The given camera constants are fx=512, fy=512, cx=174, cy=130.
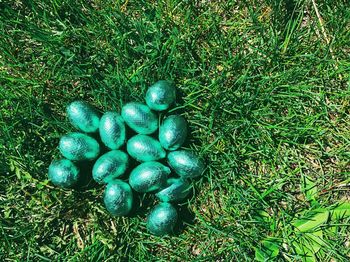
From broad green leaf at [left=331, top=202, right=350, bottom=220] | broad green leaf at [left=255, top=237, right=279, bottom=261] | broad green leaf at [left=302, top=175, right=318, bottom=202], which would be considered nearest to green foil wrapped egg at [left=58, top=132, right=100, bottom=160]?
broad green leaf at [left=255, top=237, right=279, bottom=261]

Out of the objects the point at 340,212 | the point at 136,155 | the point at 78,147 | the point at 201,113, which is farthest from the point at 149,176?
the point at 340,212

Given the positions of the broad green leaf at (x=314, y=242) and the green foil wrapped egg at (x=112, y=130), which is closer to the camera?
the green foil wrapped egg at (x=112, y=130)

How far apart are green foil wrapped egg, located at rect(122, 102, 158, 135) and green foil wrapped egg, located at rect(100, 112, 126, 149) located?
0.05 metres

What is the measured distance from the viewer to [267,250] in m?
2.97

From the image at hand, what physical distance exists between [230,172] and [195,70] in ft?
2.11

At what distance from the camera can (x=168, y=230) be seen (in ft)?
9.31

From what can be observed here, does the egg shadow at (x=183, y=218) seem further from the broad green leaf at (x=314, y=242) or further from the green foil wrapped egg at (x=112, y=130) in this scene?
the broad green leaf at (x=314, y=242)

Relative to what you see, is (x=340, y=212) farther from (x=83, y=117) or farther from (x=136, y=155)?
(x=83, y=117)

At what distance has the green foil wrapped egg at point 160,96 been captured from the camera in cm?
281

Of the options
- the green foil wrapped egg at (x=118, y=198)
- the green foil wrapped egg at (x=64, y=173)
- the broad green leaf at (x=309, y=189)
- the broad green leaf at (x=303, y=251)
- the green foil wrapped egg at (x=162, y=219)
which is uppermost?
the green foil wrapped egg at (x=64, y=173)

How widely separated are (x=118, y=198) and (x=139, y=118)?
442 millimetres

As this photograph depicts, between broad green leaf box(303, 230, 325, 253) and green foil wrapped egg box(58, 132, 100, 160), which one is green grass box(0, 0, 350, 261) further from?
green foil wrapped egg box(58, 132, 100, 160)

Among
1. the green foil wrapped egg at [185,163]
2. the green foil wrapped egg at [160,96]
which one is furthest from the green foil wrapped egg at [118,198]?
the green foil wrapped egg at [160,96]

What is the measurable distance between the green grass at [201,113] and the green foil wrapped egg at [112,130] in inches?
10.9
